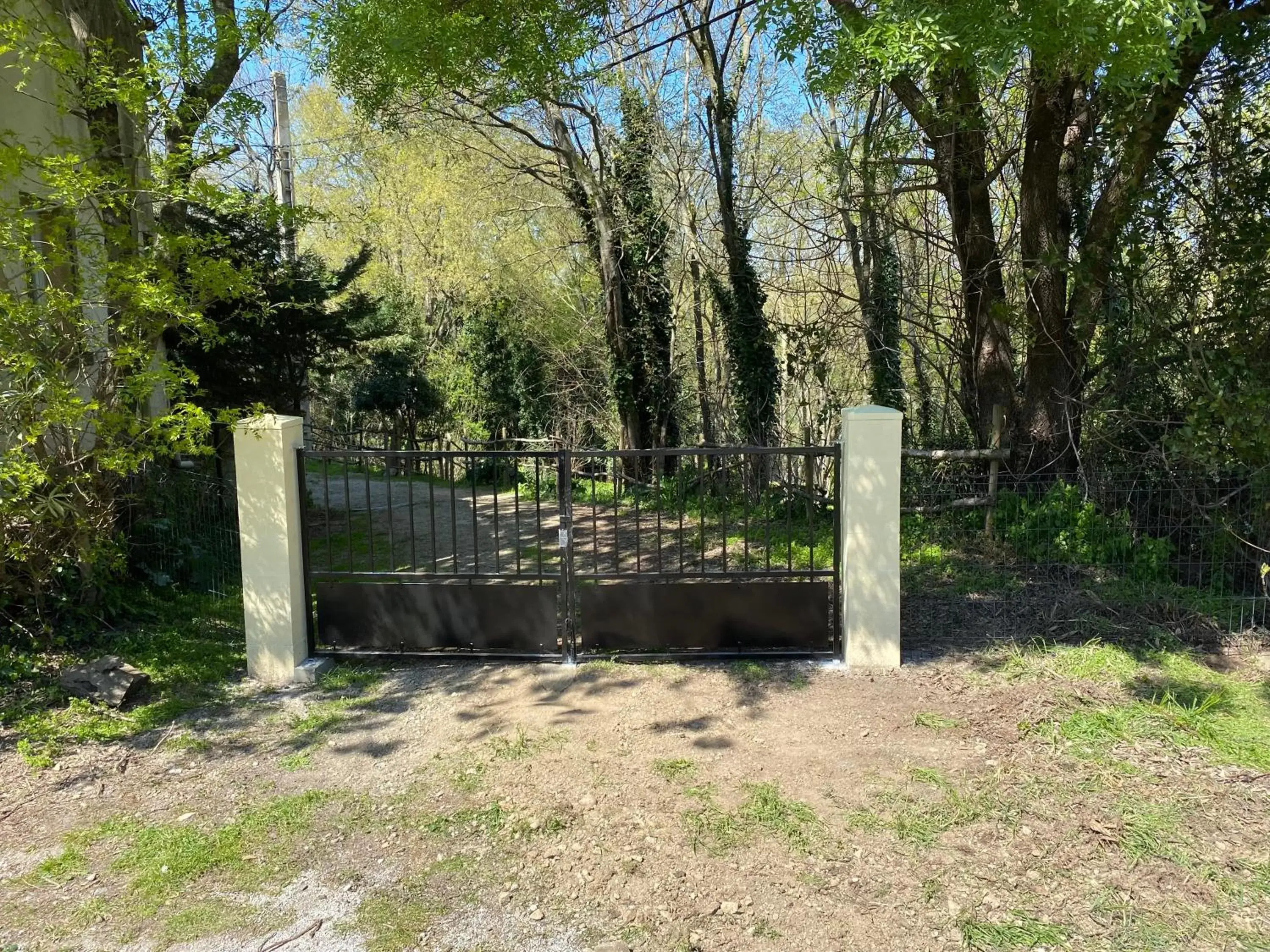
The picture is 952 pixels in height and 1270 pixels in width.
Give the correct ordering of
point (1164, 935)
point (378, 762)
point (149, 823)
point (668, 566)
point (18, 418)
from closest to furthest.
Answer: point (1164, 935)
point (149, 823)
point (378, 762)
point (18, 418)
point (668, 566)

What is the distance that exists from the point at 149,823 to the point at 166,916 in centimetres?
82

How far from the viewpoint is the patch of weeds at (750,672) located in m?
5.34

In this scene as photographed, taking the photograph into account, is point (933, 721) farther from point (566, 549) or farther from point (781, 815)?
point (566, 549)

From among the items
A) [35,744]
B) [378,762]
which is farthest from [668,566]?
[35,744]

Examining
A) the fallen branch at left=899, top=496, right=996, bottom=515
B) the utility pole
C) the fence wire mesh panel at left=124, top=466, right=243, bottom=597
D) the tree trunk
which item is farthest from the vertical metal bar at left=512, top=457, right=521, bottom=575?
the utility pole

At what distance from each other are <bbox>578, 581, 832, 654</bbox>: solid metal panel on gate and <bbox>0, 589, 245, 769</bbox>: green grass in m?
2.54

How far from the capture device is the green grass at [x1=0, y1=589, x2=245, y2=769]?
472 cm

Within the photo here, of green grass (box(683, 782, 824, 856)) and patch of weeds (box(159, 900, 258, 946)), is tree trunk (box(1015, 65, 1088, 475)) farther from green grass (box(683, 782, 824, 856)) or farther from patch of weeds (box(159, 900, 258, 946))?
patch of weeds (box(159, 900, 258, 946))

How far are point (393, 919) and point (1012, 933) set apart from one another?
2230mm

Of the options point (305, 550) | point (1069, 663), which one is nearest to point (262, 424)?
Result: point (305, 550)

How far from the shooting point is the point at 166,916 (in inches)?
124

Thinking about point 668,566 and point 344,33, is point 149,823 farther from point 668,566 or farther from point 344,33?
point 344,33

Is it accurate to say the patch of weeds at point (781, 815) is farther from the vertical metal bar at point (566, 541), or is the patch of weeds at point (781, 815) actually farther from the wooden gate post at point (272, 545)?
the wooden gate post at point (272, 545)

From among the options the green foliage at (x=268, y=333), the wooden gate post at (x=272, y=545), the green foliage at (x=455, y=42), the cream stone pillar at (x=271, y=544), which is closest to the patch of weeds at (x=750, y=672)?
the wooden gate post at (x=272, y=545)
